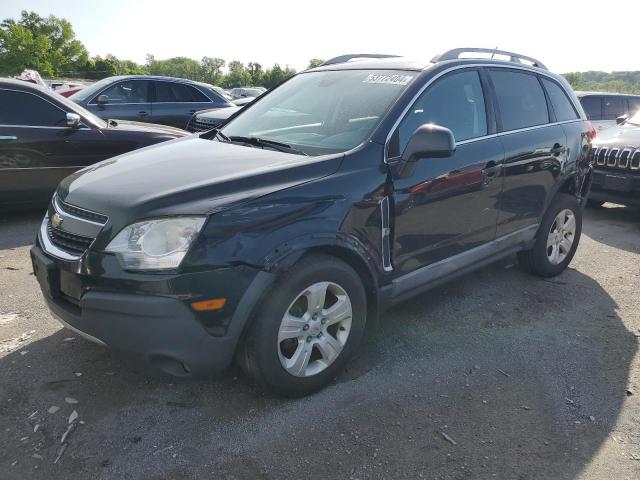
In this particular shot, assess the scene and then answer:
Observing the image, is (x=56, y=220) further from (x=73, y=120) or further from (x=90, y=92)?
(x=90, y=92)

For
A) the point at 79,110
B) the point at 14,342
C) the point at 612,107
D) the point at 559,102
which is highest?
the point at 79,110

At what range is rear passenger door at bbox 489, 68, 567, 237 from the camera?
154 inches

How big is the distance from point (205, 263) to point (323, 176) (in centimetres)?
81

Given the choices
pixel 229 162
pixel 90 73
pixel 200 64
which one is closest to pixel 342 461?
pixel 229 162

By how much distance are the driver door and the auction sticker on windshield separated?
16 cm

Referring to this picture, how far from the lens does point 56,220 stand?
112 inches

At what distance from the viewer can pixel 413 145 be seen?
2980 mm

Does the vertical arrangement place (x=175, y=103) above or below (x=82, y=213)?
above

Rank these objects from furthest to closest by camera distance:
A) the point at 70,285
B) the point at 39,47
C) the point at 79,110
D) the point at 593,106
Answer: the point at 39,47 → the point at 593,106 → the point at 79,110 → the point at 70,285

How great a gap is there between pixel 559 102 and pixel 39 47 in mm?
63997

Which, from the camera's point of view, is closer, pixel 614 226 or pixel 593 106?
pixel 614 226

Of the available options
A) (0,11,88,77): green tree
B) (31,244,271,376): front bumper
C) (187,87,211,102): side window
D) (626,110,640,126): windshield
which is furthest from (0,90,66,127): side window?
(0,11,88,77): green tree

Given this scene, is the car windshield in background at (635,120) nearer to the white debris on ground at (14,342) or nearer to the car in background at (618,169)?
the car in background at (618,169)

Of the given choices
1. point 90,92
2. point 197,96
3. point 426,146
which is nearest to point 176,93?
point 197,96
